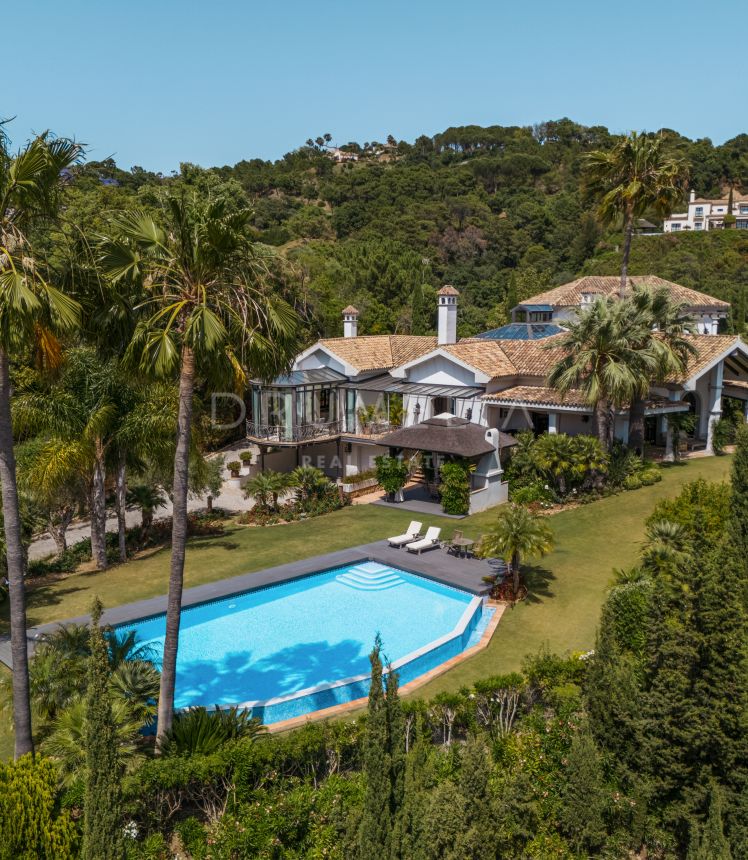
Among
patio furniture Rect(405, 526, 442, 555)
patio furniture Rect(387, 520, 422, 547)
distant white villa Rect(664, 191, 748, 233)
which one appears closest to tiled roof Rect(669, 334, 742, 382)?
patio furniture Rect(405, 526, 442, 555)

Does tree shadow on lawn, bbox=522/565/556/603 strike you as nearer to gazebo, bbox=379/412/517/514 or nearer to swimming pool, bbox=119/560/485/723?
swimming pool, bbox=119/560/485/723

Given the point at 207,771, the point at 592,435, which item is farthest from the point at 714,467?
the point at 207,771

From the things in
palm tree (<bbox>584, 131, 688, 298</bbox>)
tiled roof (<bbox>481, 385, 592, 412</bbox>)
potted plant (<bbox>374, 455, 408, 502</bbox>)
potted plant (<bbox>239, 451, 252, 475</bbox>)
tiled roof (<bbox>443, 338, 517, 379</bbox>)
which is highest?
palm tree (<bbox>584, 131, 688, 298</bbox>)

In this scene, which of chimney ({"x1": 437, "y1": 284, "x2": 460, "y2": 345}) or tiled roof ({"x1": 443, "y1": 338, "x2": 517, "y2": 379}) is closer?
tiled roof ({"x1": 443, "y1": 338, "x2": 517, "y2": 379})

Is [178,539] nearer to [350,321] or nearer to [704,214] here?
[350,321]

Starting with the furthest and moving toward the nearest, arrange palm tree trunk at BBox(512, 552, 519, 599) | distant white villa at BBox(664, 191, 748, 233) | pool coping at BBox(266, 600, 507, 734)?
distant white villa at BBox(664, 191, 748, 233) → palm tree trunk at BBox(512, 552, 519, 599) → pool coping at BBox(266, 600, 507, 734)

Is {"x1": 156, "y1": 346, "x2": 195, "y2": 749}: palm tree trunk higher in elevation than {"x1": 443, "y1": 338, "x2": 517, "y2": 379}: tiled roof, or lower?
lower

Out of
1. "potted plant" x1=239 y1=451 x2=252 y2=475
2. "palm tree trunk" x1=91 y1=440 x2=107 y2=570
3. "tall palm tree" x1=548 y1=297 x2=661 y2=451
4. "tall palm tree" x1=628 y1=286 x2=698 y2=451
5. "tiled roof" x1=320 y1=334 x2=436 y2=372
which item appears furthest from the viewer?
"potted plant" x1=239 y1=451 x2=252 y2=475
